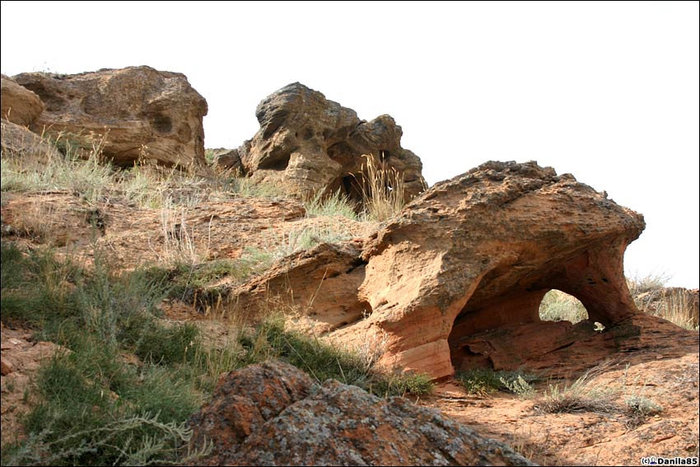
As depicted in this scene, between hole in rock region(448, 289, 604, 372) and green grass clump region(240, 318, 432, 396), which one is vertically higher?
hole in rock region(448, 289, 604, 372)

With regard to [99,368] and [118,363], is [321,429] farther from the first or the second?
[118,363]

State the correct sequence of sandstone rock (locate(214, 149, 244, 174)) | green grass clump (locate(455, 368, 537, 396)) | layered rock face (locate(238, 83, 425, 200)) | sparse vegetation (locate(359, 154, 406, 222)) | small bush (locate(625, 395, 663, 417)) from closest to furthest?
small bush (locate(625, 395, 663, 417))
green grass clump (locate(455, 368, 537, 396))
sparse vegetation (locate(359, 154, 406, 222))
layered rock face (locate(238, 83, 425, 200))
sandstone rock (locate(214, 149, 244, 174))

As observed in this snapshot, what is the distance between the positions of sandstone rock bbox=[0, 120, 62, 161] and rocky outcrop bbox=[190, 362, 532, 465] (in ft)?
20.3

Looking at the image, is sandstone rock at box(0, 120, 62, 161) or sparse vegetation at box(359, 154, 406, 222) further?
sparse vegetation at box(359, 154, 406, 222)

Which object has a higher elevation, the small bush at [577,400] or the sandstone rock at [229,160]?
the sandstone rock at [229,160]

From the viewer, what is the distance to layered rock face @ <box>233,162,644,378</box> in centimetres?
623

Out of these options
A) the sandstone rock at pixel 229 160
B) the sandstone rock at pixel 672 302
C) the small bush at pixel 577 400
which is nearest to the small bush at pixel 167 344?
the small bush at pixel 577 400

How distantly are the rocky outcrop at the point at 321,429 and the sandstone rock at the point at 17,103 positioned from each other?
7615 millimetres

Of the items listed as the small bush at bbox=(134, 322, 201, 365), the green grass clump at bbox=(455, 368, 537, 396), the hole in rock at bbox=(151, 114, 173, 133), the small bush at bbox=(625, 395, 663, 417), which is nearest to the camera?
the small bush at bbox=(625, 395, 663, 417)

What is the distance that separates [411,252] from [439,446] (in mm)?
3103

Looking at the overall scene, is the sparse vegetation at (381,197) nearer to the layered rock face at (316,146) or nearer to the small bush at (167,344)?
the layered rock face at (316,146)

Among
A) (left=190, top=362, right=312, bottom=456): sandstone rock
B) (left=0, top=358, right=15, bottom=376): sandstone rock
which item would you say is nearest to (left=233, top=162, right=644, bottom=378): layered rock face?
(left=190, top=362, right=312, bottom=456): sandstone rock

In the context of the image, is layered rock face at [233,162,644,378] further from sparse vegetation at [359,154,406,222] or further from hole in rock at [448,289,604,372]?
sparse vegetation at [359,154,406,222]

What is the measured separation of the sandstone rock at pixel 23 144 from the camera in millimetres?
8906
